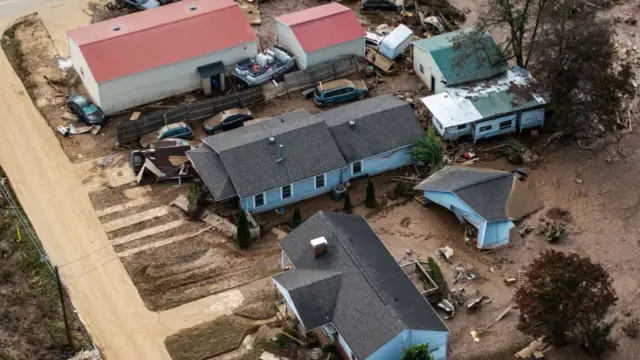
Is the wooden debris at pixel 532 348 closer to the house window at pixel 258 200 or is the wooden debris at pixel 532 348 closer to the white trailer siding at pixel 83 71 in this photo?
the house window at pixel 258 200

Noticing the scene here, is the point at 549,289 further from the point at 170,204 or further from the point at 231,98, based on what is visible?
the point at 231,98

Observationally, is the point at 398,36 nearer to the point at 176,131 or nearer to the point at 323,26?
the point at 323,26

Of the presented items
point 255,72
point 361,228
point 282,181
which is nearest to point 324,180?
point 282,181

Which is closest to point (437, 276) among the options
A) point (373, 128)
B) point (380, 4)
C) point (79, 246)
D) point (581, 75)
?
point (373, 128)

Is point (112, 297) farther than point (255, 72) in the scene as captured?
No

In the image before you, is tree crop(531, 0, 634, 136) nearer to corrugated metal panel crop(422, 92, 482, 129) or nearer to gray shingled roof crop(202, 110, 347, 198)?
corrugated metal panel crop(422, 92, 482, 129)
